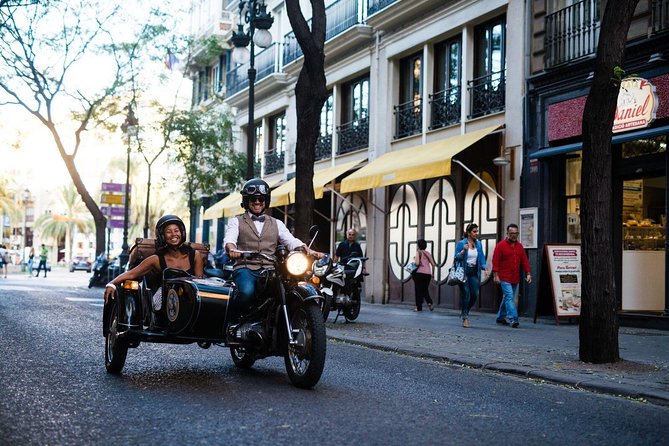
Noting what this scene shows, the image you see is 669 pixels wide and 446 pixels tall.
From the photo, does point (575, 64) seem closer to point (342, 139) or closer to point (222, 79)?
point (342, 139)

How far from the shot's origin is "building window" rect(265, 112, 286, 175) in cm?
3228

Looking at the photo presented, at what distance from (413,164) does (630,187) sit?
186 inches

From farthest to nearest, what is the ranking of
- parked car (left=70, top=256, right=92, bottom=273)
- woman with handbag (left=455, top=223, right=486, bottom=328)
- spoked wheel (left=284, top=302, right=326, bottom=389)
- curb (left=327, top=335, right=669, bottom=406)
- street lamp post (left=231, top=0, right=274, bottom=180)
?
1. parked car (left=70, top=256, right=92, bottom=273)
2. street lamp post (left=231, top=0, right=274, bottom=180)
3. woman with handbag (left=455, top=223, right=486, bottom=328)
4. curb (left=327, top=335, right=669, bottom=406)
5. spoked wheel (left=284, top=302, right=326, bottom=389)

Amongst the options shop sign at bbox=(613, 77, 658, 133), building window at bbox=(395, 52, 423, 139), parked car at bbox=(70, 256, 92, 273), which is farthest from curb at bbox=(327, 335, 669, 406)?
parked car at bbox=(70, 256, 92, 273)

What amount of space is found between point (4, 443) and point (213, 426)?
1.21 meters

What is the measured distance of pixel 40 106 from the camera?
33406 mm

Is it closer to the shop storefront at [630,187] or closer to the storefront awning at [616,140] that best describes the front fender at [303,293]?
the storefront awning at [616,140]

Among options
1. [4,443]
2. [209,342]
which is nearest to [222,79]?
[209,342]

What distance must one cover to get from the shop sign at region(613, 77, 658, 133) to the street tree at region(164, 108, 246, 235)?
1870cm

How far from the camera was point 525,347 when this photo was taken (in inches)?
452

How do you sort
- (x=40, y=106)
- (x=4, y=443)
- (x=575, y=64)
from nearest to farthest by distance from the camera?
(x=4, y=443) < (x=575, y=64) < (x=40, y=106)

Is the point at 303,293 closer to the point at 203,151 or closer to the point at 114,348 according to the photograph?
the point at 114,348

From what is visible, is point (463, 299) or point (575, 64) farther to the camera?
point (575, 64)

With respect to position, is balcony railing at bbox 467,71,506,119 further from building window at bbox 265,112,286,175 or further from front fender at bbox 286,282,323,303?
front fender at bbox 286,282,323,303
